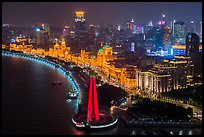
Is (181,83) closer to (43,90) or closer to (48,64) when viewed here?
(43,90)

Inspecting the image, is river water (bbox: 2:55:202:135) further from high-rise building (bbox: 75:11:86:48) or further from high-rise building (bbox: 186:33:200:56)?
high-rise building (bbox: 75:11:86:48)

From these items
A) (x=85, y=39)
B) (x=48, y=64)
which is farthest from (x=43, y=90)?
(x=85, y=39)

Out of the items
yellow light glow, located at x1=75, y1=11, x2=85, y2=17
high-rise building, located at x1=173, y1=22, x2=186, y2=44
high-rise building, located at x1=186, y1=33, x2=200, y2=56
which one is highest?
yellow light glow, located at x1=75, y1=11, x2=85, y2=17

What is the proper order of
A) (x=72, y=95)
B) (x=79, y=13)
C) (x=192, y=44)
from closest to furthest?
(x=72, y=95) < (x=192, y=44) < (x=79, y=13)

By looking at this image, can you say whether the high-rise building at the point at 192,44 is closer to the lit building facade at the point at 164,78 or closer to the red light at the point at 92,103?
the lit building facade at the point at 164,78

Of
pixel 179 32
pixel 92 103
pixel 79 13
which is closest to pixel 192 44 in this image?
pixel 179 32

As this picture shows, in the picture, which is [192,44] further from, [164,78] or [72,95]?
[72,95]

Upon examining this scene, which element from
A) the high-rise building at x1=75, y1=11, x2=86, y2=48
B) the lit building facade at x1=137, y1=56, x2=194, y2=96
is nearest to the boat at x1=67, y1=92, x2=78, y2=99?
the lit building facade at x1=137, y1=56, x2=194, y2=96

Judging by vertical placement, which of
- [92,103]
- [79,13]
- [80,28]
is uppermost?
[79,13]
